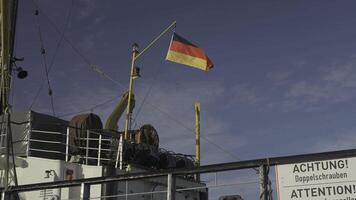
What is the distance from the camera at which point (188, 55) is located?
19.7 m

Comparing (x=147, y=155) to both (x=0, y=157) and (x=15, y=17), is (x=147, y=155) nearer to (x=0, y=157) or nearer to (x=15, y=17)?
(x=0, y=157)

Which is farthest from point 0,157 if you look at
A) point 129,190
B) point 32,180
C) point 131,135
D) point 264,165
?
point 264,165

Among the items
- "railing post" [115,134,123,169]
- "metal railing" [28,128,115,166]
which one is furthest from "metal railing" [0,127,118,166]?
"railing post" [115,134,123,169]

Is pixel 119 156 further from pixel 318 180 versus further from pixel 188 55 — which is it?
pixel 318 180

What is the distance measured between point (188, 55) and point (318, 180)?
1311cm

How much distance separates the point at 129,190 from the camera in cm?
1351

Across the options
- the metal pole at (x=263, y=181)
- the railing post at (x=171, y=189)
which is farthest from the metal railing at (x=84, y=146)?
the metal pole at (x=263, y=181)

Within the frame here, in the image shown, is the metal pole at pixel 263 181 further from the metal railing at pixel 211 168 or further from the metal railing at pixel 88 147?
the metal railing at pixel 88 147

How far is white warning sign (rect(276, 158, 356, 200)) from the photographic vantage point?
6.75 metres

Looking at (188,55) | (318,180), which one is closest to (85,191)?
(318,180)

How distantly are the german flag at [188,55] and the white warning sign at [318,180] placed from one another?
12554 millimetres

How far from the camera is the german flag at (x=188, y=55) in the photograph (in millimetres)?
19531

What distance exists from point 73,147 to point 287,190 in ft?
27.5

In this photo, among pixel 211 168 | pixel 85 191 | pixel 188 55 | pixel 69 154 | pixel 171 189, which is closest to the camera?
pixel 211 168
